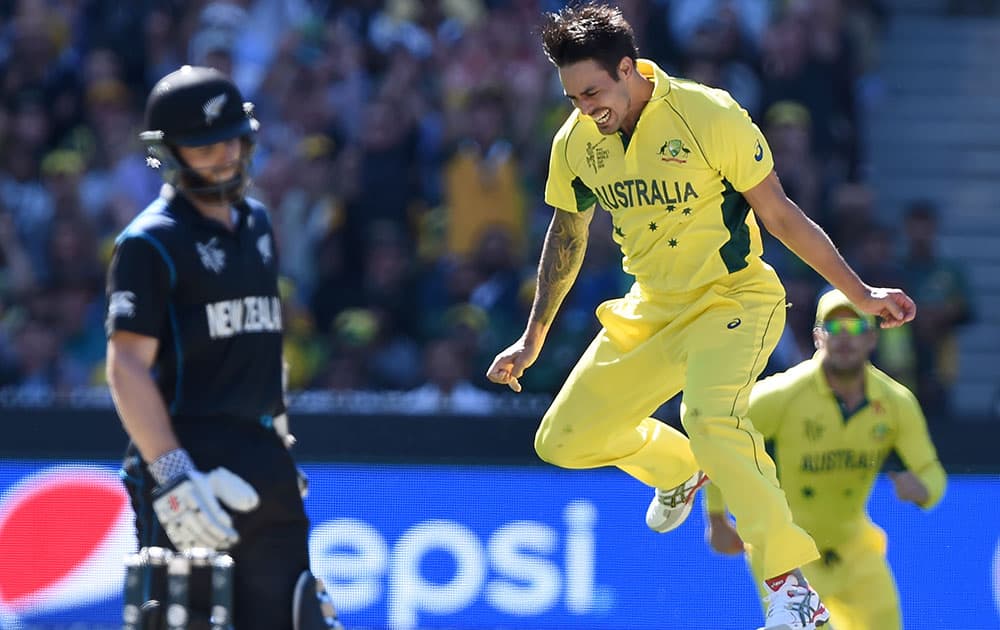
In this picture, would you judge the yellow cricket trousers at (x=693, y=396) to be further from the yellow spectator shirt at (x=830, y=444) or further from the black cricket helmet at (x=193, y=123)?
the black cricket helmet at (x=193, y=123)

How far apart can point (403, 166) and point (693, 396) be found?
621 centimetres

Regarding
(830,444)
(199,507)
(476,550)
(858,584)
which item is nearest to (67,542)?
(476,550)

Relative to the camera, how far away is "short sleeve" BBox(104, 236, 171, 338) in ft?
14.4

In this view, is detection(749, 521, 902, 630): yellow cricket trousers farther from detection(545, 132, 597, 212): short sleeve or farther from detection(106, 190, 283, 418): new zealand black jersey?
detection(106, 190, 283, 418): new zealand black jersey

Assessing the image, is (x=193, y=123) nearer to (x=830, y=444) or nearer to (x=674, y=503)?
(x=674, y=503)

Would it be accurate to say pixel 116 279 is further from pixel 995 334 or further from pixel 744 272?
pixel 995 334

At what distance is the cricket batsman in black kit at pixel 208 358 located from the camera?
4.37 metres

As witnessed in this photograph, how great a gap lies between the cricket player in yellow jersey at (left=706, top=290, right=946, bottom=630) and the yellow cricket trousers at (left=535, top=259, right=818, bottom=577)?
3.21ft

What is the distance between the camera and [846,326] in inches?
269

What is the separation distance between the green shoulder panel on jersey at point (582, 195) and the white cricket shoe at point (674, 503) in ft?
3.63

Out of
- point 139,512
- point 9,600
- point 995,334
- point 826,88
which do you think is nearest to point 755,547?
point 139,512

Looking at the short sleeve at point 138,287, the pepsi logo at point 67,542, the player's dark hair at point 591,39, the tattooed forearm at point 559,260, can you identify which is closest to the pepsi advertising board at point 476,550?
the pepsi logo at point 67,542

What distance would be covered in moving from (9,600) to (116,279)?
4.83 metres

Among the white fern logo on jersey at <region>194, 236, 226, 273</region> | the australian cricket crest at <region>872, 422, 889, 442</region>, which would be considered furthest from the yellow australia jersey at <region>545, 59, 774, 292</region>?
the australian cricket crest at <region>872, 422, 889, 442</region>
